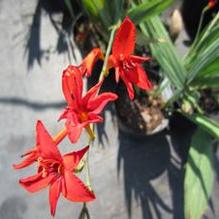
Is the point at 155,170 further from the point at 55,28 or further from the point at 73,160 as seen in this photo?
the point at 73,160

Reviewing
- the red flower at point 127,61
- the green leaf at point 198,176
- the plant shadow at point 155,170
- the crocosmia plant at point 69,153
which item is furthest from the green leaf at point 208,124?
the crocosmia plant at point 69,153

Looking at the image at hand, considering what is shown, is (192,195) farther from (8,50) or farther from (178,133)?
(8,50)

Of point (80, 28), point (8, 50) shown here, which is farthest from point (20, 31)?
point (80, 28)

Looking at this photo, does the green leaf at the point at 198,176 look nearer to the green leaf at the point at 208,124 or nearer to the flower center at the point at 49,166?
the green leaf at the point at 208,124

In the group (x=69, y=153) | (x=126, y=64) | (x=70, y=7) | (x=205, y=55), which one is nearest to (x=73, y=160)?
(x=69, y=153)

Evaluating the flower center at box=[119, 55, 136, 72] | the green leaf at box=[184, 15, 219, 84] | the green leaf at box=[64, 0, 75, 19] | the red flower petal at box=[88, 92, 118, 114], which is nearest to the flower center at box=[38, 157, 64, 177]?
the red flower petal at box=[88, 92, 118, 114]

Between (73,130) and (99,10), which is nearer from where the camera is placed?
(73,130)
